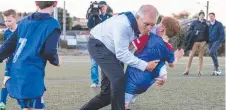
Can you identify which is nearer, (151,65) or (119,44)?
(119,44)

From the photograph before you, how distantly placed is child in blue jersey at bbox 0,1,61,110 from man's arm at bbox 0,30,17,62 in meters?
0.09

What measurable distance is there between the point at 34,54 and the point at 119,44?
1062 millimetres

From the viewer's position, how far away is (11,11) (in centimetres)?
657

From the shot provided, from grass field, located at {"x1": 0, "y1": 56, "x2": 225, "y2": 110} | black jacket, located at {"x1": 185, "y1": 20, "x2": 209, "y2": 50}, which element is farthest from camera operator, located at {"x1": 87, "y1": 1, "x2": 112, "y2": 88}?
black jacket, located at {"x1": 185, "y1": 20, "x2": 209, "y2": 50}

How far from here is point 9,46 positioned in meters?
4.54

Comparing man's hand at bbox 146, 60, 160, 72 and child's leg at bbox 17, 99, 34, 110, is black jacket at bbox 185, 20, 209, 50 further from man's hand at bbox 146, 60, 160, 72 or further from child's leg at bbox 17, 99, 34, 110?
child's leg at bbox 17, 99, 34, 110

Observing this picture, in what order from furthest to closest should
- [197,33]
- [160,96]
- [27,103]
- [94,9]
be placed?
[197,33] → [94,9] → [160,96] → [27,103]

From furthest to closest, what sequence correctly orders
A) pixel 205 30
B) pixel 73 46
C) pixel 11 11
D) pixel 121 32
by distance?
pixel 73 46, pixel 205 30, pixel 11 11, pixel 121 32

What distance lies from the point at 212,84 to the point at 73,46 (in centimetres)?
2563

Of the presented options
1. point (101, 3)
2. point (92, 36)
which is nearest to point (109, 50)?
point (92, 36)

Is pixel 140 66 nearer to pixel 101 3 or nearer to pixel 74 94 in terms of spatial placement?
pixel 74 94

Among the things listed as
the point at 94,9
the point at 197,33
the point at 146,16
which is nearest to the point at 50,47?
the point at 146,16

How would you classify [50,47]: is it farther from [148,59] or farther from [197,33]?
[197,33]

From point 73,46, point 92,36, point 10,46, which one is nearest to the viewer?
point 10,46
